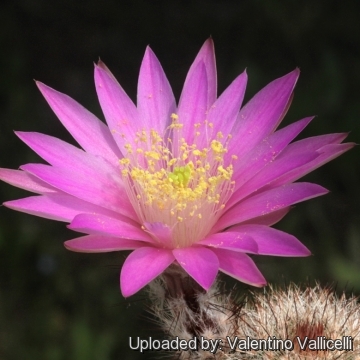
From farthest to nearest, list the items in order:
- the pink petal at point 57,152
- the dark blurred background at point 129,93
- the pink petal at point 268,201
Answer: the dark blurred background at point 129,93 < the pink petal at point 57,152 < the pink petal at point 268,201

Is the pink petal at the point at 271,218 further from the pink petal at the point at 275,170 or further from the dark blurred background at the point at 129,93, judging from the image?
the dark blurred background at the point at 129,93

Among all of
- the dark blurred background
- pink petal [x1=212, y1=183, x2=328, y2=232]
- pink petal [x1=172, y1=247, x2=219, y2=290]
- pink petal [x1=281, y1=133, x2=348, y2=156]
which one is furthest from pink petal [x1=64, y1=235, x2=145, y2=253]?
the dark blurred background

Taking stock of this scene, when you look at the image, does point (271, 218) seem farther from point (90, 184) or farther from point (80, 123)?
point (80, 123)

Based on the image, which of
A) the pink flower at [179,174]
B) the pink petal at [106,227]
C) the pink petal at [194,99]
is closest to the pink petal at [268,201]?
the pink flower at [179,174]

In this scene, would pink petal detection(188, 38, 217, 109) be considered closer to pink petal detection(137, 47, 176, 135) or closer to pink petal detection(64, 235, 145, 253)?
pink petal detection(137, 47, 176, 135)

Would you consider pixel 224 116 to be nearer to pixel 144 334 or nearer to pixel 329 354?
pixel 329 354

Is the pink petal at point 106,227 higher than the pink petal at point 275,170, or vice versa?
the pink petal at point 275,170

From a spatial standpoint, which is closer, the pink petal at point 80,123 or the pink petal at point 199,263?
the pink petal at point 199,263
